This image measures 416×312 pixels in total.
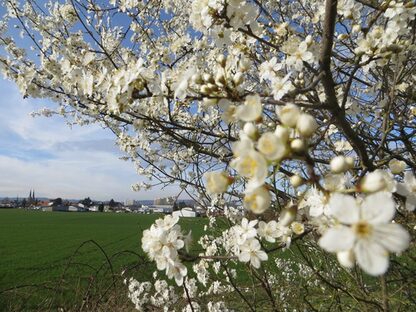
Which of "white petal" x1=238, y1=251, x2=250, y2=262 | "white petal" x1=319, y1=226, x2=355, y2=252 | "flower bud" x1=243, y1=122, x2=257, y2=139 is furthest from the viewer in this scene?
"white petal" x1=238, y1=251, x2=250, y2=262

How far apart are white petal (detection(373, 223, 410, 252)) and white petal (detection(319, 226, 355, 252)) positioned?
59 millimetres

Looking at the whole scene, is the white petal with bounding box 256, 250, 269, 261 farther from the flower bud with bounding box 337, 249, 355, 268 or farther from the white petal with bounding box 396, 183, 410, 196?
the flower bud with bounding box 337, 249, 355, 268

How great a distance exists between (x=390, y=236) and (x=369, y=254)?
0.06 meters

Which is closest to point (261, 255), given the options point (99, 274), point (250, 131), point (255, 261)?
point (255, 261)

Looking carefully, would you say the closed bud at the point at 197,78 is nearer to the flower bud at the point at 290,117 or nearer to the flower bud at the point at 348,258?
the flower bud at the point at 290,117

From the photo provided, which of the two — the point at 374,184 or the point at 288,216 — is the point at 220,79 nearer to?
the point at 288,216

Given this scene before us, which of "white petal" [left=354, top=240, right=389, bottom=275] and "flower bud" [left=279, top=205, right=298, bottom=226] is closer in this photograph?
"white petal" [left=354, top=240, right=389, bottom=275]

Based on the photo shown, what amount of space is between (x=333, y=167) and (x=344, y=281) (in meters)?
2.72

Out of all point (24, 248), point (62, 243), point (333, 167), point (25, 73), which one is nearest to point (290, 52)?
point (333, 167)

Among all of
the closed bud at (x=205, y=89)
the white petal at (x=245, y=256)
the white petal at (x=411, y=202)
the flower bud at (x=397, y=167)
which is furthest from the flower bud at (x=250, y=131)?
the white petal at (x=245, y=256)

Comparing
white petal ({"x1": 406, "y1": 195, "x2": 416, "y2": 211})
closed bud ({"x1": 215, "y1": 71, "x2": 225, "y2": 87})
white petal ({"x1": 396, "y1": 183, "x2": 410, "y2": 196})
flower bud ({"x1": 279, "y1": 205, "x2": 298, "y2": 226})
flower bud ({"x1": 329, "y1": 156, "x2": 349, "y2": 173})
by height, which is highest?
closed bud ({"x1": 215, "y1": 71, "x2": 225, "y2": 87})

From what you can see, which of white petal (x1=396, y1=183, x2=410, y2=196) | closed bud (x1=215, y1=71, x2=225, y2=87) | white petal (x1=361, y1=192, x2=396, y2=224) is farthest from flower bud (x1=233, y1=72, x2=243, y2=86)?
white petal (x1=361, y1=192, x2=396, y2=224)

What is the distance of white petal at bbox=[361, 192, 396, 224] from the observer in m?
0.75

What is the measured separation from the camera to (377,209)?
76cm
